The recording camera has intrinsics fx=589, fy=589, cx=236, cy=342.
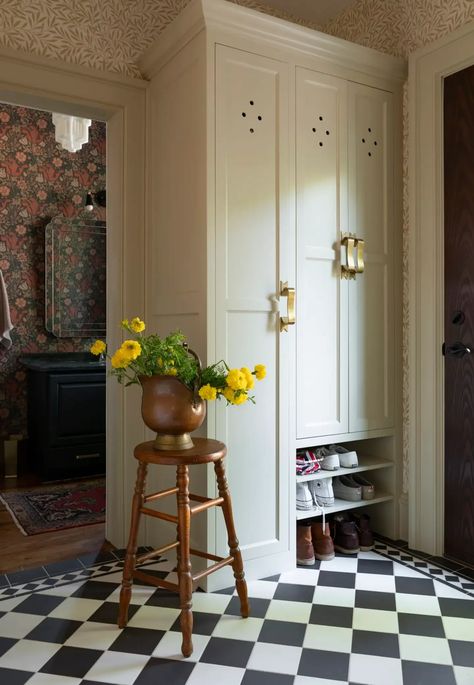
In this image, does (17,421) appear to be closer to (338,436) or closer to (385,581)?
(338,436)

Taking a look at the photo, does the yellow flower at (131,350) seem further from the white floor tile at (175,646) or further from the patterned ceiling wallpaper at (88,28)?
the patterned ceiling wallpaper at (88,28)

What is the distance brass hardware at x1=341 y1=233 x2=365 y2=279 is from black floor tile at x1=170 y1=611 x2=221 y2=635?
153 cm

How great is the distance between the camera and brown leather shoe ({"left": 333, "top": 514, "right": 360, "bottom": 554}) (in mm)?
2691

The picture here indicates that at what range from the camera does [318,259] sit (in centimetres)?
263

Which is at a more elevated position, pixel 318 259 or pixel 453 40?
pixel 453 40

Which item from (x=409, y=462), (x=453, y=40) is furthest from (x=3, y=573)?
(x=453, y=40)

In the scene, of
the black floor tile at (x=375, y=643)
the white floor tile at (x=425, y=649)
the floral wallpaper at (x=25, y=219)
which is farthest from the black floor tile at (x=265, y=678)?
the floral wallpaper at (x=25, y=219)

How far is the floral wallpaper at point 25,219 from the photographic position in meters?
4.39

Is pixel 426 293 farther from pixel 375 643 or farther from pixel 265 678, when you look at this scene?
pixel 265 678

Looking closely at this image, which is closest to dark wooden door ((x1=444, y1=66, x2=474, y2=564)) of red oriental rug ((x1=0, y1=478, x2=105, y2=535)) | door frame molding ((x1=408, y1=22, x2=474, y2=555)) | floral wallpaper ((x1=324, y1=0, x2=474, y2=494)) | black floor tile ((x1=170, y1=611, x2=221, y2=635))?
door frame molding ((x1=408, y1=22, x2=474, y2=555))

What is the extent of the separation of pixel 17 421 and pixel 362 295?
9.66ft

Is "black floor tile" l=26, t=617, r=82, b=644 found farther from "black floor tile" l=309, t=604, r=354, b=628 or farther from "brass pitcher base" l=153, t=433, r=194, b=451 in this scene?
"black floor tile" l=309, t=604, r=354, b=628

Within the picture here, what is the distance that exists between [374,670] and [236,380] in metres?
0.97

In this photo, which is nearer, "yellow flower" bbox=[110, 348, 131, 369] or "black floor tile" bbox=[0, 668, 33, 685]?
"black floor tile" bbox=[0, 668, 33, 685]
